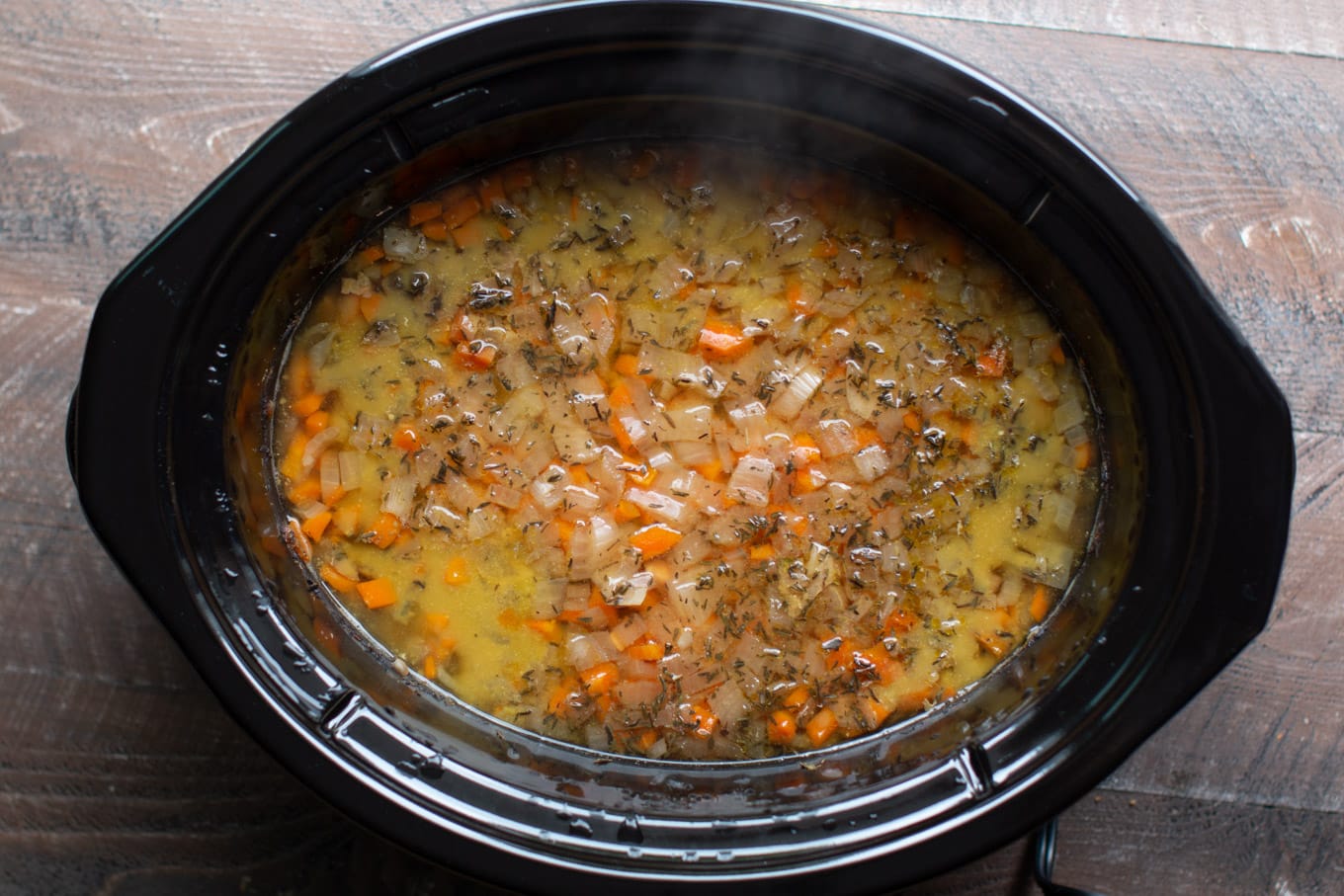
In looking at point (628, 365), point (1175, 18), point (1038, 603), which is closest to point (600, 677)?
point (628, 365)

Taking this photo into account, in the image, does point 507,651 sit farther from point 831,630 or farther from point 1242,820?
point 1242,820

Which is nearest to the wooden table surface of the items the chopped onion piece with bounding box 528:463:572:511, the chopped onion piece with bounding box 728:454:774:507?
the chopped onion piece with bounding box 528:463:572:511

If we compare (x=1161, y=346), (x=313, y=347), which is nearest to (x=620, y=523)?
(x=313, y=347)

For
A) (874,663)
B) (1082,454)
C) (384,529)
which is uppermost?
(1082,454)

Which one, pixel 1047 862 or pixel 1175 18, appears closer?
pixel 1047 862

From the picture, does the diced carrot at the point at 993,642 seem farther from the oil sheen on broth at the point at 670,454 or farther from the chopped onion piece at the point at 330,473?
the chopped onion piece at the point at 330,473

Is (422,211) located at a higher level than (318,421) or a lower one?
higher

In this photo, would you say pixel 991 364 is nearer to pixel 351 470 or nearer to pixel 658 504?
pixel 658 504
